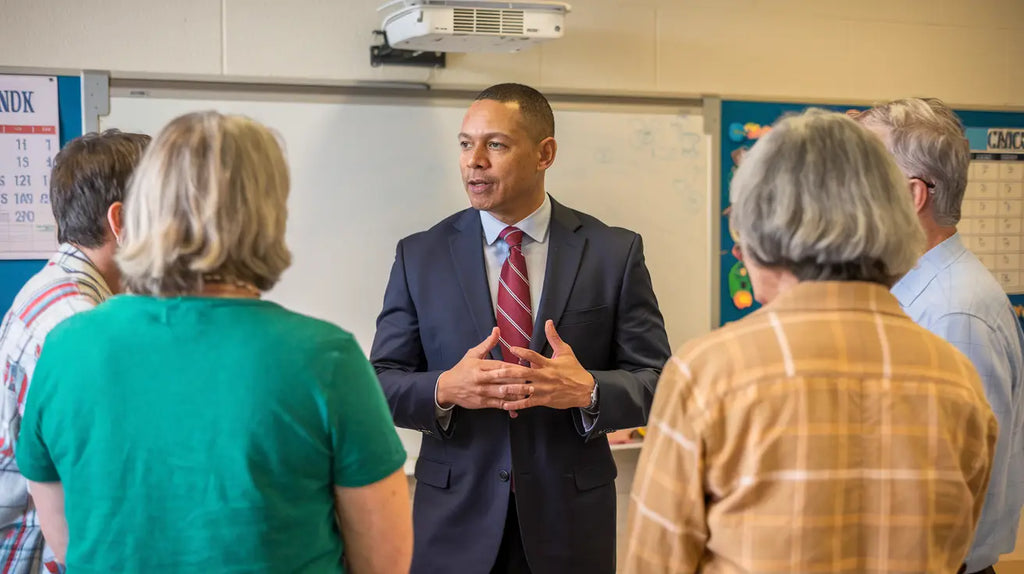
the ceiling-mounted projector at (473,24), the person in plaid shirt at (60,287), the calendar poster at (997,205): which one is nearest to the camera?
the person in plaid shirt at (60,287)

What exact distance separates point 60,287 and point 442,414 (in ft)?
2.76

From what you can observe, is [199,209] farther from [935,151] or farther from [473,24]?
[473,24]

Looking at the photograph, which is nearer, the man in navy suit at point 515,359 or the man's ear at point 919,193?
the man's ear at point 919,193

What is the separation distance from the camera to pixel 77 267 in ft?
5.49

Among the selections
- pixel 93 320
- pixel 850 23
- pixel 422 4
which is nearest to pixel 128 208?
pixel 93 320

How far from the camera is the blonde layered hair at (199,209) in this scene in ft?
3.86

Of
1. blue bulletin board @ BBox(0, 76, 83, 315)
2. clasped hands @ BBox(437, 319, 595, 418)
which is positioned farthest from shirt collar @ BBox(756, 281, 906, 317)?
blue bulletin board @ BBox(0, 76, 83, 315)

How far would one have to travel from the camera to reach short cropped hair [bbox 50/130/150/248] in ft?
5.56

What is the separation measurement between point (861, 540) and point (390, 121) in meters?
2.38

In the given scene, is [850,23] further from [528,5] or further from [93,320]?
[93,320]

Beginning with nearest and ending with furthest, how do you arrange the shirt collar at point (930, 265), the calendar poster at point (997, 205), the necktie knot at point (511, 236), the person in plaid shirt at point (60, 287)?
the person in plaid shirt at point (60, 287) → the shirt collar at point (930, 265) → the necktie knot at point (511, 236) → the calendar poster at point (997, 205)

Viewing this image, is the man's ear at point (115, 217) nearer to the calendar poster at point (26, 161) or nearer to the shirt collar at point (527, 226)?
the shirt collar at point (527, 226)

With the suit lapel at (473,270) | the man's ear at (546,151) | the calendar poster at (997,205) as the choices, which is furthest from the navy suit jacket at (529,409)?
the calendar poster at (997,205)

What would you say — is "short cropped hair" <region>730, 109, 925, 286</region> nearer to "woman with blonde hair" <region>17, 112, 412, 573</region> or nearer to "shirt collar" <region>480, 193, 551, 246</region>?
"woman with blonde hair" <region>17, 112, 412, 573</region>
